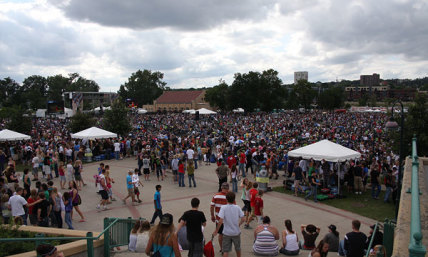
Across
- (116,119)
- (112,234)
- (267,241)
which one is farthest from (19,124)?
(267,241)

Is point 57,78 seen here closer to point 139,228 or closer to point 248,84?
point 248,84

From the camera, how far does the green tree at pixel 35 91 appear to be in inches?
4188

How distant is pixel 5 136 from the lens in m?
20.2

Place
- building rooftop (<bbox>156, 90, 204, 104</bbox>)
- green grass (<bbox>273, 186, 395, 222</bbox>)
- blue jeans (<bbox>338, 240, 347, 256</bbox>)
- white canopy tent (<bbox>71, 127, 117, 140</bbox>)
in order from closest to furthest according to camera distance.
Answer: blue jeans (<bbox>338, 240, 347, 256</bbox>) → green grass (<bbox>273, 186, 395, 222</bbox>) → white canopy tent (<bbox>71, 127, 117, 140</bbox>) → building rooftop (<bbox>156, 90, 204, 104</bbox>)

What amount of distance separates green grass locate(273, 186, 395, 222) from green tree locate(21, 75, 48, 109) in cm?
11350

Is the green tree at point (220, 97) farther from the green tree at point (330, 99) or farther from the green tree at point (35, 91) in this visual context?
the green tree at point (35, 91)

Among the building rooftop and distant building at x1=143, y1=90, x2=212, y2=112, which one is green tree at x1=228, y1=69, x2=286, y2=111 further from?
the building rooftop

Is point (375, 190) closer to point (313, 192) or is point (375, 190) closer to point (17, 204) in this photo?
point (313, 192)

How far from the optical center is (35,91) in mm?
110625

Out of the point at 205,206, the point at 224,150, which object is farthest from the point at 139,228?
the point at 224,150

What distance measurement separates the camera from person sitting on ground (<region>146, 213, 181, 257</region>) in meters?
4.09

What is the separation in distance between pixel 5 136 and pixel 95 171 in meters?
7.43

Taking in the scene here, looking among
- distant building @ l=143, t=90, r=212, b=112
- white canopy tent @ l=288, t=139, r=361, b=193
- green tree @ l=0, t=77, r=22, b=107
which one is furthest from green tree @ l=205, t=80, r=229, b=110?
green tree @ l=0, t=77, r=22, b=107

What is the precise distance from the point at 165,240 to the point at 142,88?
383 feet
